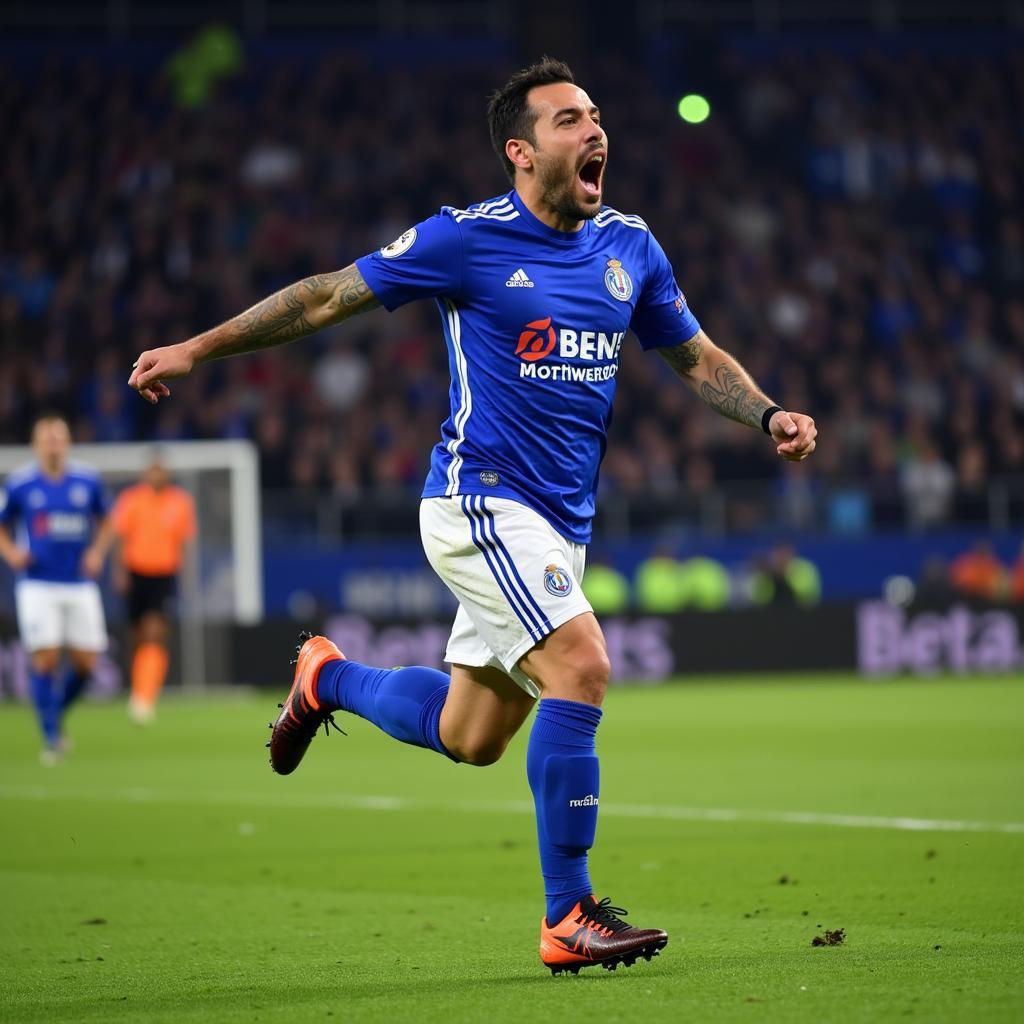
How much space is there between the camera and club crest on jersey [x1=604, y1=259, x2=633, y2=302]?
559cm

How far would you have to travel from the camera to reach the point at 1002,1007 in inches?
175

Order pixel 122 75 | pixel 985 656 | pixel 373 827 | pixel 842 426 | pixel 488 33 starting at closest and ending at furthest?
pixel 373 827, pixel 985 656, pixel 842 426, pixel 122 75, pixel 488 33

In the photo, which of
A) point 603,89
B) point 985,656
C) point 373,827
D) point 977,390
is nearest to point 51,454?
point 373,827

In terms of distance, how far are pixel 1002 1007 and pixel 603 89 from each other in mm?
26365

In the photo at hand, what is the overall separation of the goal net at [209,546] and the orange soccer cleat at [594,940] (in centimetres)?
1593

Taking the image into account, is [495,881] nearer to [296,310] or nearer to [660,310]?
[660,310]

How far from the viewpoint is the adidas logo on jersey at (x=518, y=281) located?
5441 millimetres

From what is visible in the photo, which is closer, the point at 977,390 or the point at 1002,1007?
the point at 1002,1007

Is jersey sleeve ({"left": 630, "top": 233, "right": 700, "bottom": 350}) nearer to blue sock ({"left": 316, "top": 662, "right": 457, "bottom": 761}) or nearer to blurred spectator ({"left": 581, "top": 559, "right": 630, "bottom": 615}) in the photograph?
blue sock ({"left": 316, "top": 662, "right": 457, "bottom": 761})

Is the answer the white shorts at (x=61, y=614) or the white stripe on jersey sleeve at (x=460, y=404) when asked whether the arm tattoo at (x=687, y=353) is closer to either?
the white stripe on jersey sleeve at (x=460, y=404)

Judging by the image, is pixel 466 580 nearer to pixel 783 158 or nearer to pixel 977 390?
pixel 977 390

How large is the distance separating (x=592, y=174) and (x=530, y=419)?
28.7 inches

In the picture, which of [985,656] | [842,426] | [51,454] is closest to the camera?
[51,454]

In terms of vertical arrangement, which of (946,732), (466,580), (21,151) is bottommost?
(946,732)
